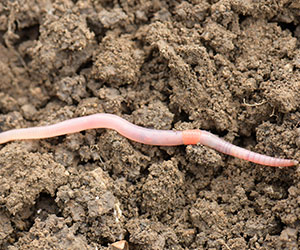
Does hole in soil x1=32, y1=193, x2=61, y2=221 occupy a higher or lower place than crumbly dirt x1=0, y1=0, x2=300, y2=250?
lower

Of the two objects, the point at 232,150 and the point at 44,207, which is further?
the point at 44,207

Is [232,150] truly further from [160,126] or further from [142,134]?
[142,134]

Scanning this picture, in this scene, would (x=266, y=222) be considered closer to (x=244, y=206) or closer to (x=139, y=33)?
(x=244, y=206)

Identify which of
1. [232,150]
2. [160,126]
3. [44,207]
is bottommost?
[44,207]

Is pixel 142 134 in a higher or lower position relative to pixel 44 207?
higher

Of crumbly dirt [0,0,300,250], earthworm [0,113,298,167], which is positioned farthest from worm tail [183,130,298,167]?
crumbly dirt [0,0,300,250]

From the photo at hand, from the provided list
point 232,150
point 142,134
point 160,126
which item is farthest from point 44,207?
point 232,150

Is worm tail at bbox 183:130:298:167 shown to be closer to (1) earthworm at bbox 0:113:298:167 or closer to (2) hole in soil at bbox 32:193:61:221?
(1) earthworm at bbox 0:113:298:167
